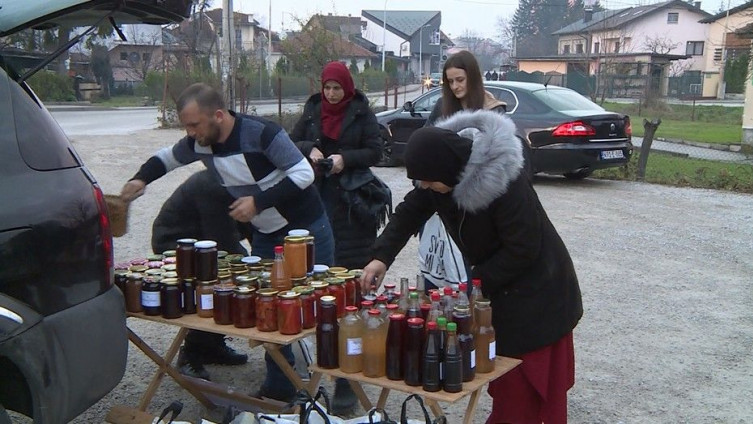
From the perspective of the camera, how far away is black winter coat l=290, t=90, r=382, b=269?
477 centimetres

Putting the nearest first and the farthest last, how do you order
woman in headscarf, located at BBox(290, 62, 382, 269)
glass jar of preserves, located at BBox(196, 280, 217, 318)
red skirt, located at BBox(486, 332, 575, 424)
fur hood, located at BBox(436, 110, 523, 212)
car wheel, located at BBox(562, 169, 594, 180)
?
fur hood, located at BBox(436, 110, 523, 212) < red skirt, located at BBox(486, 332, 575, 424) < glass jar of preserves, located at BBox(196, 280, 217, 318) < woman in headscarf, located at BBox(290, 62, 382, 269) < car wheel, located at BBox(562, 169, 594, 180)

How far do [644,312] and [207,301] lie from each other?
387cm

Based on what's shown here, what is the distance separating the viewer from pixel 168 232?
15.1 ft

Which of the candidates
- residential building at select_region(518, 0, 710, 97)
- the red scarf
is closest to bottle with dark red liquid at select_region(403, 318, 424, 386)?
the red scarf

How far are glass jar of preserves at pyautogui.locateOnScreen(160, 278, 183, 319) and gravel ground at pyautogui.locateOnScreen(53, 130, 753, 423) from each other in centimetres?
90

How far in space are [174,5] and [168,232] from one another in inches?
57.2

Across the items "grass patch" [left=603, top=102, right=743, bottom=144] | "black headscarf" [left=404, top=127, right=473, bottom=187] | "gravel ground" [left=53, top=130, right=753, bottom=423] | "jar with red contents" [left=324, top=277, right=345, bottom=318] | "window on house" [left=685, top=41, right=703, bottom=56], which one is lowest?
"gravel ground" [left=53, top=130, right=753, bottom=423]

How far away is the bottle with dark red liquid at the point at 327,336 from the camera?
2.99 metres

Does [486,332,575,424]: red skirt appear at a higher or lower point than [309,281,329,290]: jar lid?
lower

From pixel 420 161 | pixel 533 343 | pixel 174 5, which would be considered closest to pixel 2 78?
pixel 174 5

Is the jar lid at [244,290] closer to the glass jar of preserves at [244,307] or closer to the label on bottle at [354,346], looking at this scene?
the glass jar of preserves at [244,307]

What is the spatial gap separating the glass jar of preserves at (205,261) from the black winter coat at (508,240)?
1.06 metres

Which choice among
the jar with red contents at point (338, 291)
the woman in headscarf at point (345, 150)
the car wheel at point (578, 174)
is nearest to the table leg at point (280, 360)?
the jar with red contents at point (338, 291)

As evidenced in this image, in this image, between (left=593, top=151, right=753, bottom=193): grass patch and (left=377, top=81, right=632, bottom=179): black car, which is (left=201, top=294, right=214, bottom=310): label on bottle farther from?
(left=593, top=151, right=753, bottom=193): grass patch
